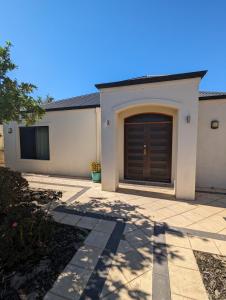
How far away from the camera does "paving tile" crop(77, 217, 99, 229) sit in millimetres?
3463

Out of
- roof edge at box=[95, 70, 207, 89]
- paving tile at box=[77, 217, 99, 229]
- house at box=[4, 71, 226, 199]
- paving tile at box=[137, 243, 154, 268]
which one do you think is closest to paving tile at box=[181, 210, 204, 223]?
house at box=[4, 71, 226, 199]

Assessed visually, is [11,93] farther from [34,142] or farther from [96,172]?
[34,142]

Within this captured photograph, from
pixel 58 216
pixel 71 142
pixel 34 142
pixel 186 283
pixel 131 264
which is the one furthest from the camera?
pixel 34 142

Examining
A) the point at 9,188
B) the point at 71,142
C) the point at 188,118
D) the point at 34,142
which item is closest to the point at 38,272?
the point at 9,188

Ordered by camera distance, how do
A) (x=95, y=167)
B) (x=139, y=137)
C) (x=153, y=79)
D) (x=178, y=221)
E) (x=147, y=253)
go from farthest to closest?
(x=95, y=167) < (x=139, y=137) < (x=153, y=79) < (x=178, y=221) < (x=147, y=253)

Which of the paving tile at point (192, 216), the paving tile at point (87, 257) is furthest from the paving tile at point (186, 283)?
the paving tile at point (192, 216)

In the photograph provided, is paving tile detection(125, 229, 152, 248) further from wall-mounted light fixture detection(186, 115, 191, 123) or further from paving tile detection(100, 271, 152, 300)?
wall-mounted light fixture detection(186, 115, 191, 123)

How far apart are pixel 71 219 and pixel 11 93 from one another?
329 cm

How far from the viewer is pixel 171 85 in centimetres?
488

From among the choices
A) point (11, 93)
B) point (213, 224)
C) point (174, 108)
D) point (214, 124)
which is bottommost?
Result: point (213, 224)

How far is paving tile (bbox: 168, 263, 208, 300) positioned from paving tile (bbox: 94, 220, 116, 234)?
134cm

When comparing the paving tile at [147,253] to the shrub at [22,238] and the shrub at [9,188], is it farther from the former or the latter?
the shrub at [9,188]

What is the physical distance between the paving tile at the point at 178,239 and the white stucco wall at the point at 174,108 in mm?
2089

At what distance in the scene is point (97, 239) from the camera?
3.00 meters
